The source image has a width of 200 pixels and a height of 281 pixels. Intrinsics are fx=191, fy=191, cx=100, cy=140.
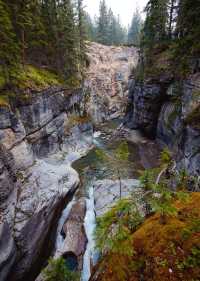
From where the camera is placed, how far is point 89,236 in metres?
15.2

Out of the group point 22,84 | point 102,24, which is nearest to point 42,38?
point 22,84

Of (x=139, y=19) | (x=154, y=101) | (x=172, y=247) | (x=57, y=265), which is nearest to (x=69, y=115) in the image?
(x=154, y=101)

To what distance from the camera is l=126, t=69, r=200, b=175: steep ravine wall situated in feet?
44.5

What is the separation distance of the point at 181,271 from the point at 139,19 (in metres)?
94.4

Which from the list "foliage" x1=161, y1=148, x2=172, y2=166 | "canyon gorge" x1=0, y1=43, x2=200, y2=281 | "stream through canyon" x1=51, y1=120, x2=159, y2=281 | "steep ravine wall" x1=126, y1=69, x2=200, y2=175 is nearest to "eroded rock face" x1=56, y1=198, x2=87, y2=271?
"canyon gorge" x1=0, y1=43, x2=200, y2=281

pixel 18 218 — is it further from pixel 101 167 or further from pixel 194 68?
pixel 194 68

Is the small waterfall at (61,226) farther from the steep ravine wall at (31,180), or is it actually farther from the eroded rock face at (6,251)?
the eroded rock face at (6,251)

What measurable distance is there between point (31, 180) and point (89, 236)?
22.0 ft

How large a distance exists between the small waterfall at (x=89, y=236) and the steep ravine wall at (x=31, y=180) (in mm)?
2275

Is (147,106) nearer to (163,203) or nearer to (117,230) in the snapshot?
(163,203)

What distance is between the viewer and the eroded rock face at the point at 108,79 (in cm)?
4694

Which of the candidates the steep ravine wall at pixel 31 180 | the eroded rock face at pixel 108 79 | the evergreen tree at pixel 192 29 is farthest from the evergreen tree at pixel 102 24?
the evergreen tree at pixel 192 29

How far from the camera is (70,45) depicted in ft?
99.3

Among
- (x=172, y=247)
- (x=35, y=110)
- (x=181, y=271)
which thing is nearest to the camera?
(x=181, y=271)
